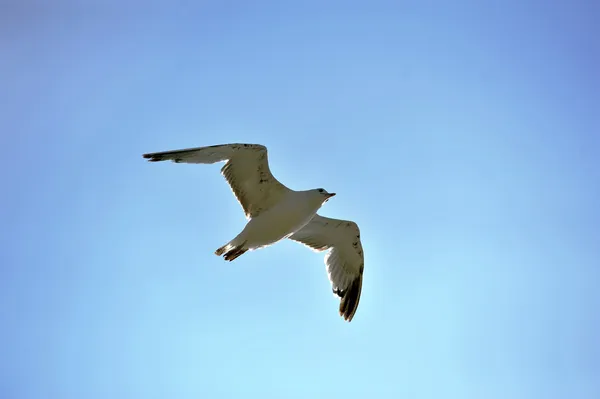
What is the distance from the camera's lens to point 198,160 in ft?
30.6

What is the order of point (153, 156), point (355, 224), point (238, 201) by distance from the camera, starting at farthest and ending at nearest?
point (355, 224) → point (238, 201) → point (153, 156)

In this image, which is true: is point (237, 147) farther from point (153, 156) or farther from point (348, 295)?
point (348, 295)

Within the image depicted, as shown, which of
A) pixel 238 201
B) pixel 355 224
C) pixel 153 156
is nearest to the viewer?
pixel 153 156

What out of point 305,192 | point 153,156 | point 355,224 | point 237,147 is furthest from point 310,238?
point 153,156

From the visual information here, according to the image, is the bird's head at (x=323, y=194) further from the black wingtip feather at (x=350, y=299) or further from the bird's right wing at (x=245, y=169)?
the black wingtip feather at (x=350, y=299)

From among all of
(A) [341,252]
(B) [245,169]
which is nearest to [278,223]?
(B) [245,169]

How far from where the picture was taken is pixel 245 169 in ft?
32.0

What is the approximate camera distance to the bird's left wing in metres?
10.8

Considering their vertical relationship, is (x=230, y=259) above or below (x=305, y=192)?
below

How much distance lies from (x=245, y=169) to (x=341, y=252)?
2515 mm

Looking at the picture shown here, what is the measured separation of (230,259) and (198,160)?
160cm

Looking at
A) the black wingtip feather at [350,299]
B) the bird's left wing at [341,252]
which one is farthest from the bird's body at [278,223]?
the black wingtip feather at [350,299]

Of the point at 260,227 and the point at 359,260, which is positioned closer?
the point at 260,227

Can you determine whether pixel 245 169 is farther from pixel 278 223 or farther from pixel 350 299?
pixel 350 299
